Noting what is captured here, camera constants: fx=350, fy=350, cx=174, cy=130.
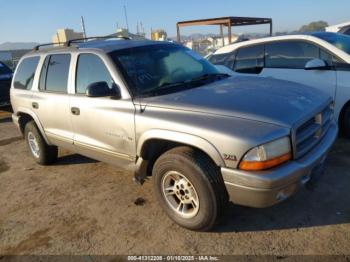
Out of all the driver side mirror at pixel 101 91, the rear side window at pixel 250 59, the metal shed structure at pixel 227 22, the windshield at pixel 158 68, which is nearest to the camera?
the driver side mirror at pixel 101 91

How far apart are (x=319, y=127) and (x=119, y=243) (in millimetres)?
2192

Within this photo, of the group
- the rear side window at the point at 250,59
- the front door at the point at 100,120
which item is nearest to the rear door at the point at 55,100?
the front door at the point at 100,120

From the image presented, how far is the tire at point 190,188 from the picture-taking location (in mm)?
3025

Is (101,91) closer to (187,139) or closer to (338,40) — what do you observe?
(187,139)

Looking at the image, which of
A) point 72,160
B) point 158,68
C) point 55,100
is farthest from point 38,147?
point 158,68

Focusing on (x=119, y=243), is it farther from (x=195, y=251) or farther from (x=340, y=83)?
(x=340, y=83)

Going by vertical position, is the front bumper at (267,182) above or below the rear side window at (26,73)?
below

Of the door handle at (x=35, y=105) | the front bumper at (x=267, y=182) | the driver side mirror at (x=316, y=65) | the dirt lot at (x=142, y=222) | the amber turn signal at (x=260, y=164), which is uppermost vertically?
the driver side mirror at (x=316, y=65)

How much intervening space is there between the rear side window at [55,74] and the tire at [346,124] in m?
3.95

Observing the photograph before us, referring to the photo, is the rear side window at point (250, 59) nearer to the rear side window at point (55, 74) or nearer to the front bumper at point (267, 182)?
the rear side window at point (55, 74)

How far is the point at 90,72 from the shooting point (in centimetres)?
415

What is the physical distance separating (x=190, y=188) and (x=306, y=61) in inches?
134

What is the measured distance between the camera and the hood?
2975mm

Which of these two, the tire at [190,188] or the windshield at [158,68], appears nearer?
the tire at [190,188]
